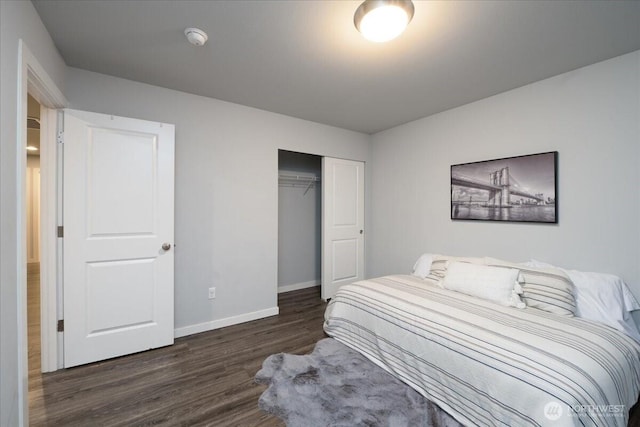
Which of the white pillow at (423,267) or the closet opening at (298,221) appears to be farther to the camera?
the closet opening at (298,221)

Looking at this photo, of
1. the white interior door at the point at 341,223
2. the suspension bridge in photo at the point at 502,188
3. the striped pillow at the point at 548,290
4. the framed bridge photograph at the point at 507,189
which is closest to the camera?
the striped pillow at the point at 548,290

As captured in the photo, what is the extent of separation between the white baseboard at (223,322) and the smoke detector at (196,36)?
2.55 m

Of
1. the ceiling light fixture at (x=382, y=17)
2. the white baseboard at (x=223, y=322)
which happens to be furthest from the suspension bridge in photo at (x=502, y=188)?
the white baseboard at (x=223, y=322)

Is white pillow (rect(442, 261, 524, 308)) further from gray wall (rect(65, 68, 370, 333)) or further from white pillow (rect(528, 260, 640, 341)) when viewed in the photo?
gray wall (rect(65, 68, 370, 333))

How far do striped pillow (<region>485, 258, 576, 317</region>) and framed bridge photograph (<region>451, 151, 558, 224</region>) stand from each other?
1.87 ft

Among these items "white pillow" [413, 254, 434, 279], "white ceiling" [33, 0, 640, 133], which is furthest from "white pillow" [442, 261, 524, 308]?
"white ceiling" [33, 0, 640, 133]

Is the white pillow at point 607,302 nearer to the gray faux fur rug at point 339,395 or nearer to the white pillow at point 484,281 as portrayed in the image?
the white pillow at point 484,281

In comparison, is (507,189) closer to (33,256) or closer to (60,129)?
(60,129)

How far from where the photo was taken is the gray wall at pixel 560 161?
6.79ft

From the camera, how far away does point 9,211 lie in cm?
133

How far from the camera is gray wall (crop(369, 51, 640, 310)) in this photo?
207cm

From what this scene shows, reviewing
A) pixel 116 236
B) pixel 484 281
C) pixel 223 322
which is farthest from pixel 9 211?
pixel 484 281

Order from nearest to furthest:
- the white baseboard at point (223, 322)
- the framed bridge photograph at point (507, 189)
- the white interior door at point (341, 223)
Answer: the framed bridge photograph at point (507, 189)
the white baseboard at point (223, 322)
the white interior door at point (341, 223)

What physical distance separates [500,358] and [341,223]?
2.74 metres
